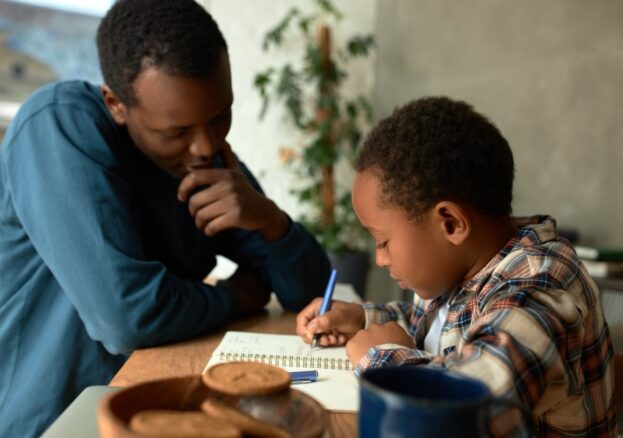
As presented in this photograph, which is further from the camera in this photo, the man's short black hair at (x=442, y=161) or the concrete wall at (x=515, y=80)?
the concrete wall at (x=515, y=80)

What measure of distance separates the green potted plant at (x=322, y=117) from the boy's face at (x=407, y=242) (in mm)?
2456

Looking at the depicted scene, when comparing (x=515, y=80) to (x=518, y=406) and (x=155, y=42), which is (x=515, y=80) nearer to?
(x=155, y=42)

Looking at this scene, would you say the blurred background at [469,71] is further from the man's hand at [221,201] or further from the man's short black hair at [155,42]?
the man's short black hair at [155,42]

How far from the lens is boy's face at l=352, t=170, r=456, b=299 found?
0.88m

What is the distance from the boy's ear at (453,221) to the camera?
86cm

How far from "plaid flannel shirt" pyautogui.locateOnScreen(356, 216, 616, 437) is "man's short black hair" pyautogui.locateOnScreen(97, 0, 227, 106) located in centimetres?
62

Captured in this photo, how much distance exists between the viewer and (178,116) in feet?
3.52

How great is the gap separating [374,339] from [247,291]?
0.43m

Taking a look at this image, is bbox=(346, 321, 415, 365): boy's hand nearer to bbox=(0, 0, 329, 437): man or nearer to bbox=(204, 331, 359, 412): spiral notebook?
bbox=(204, 331, 359, 412): spiral notebook

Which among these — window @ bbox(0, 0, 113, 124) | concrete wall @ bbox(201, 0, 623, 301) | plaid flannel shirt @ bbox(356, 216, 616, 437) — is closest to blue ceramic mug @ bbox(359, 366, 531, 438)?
plaid flannel shirt @ bbox(356, 216, 616, 437)

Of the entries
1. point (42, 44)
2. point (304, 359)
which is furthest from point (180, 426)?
point (42, 44)

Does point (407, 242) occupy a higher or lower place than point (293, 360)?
higher

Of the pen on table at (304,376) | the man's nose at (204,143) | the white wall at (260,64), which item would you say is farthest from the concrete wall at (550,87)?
the pen on table at (304,376)

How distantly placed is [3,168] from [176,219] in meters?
0.35
